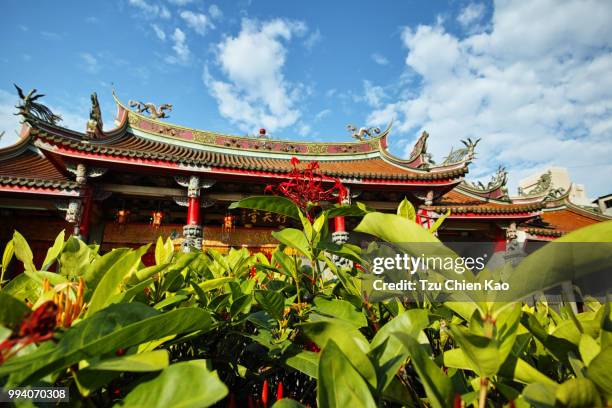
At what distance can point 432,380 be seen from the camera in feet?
1.44

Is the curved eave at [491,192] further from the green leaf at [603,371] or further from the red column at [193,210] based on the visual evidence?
the green leaf at [603,371]

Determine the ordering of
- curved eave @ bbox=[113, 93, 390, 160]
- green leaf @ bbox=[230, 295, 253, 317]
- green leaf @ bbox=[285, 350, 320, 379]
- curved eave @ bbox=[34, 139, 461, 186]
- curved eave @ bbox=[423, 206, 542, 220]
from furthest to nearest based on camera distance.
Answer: curved eave @ bbox=[113, 93, 390, 160], curved eave @ bbox=[423, 206, 542, 220], curved eave @ bbox=[34, 139, 461, 186], green leaf @ bbox=[230, 295, 253, 317], green leaf @ bbox=[285, 350, 320, 379]

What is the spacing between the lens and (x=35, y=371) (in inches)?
14.1

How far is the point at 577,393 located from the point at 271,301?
1.99 feet

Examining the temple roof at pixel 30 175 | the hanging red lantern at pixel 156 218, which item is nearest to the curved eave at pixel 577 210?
the hanging red lantern at pixel 156 218

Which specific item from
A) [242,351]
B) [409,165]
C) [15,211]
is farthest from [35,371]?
[409,165]

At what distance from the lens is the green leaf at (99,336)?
36cm

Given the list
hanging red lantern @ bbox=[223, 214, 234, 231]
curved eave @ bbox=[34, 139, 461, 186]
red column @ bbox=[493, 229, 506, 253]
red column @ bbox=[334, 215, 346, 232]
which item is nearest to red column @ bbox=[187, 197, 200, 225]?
curved eave @ bbox=[34, 139, 461, 186]

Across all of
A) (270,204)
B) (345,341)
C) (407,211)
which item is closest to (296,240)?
(270,204)

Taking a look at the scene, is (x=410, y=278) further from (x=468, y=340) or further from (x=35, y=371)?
(x=35, y=371)

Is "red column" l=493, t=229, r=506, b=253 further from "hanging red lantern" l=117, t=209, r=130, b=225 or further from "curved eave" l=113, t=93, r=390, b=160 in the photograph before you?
"hanging red lantern" l=117, t=209, r=130, b=225

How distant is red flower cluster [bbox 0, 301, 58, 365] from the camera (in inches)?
14.9

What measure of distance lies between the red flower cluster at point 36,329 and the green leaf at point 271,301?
Result: 44 centimetres

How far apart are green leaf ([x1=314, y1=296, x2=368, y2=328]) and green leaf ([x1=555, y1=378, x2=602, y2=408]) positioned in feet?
1.27
